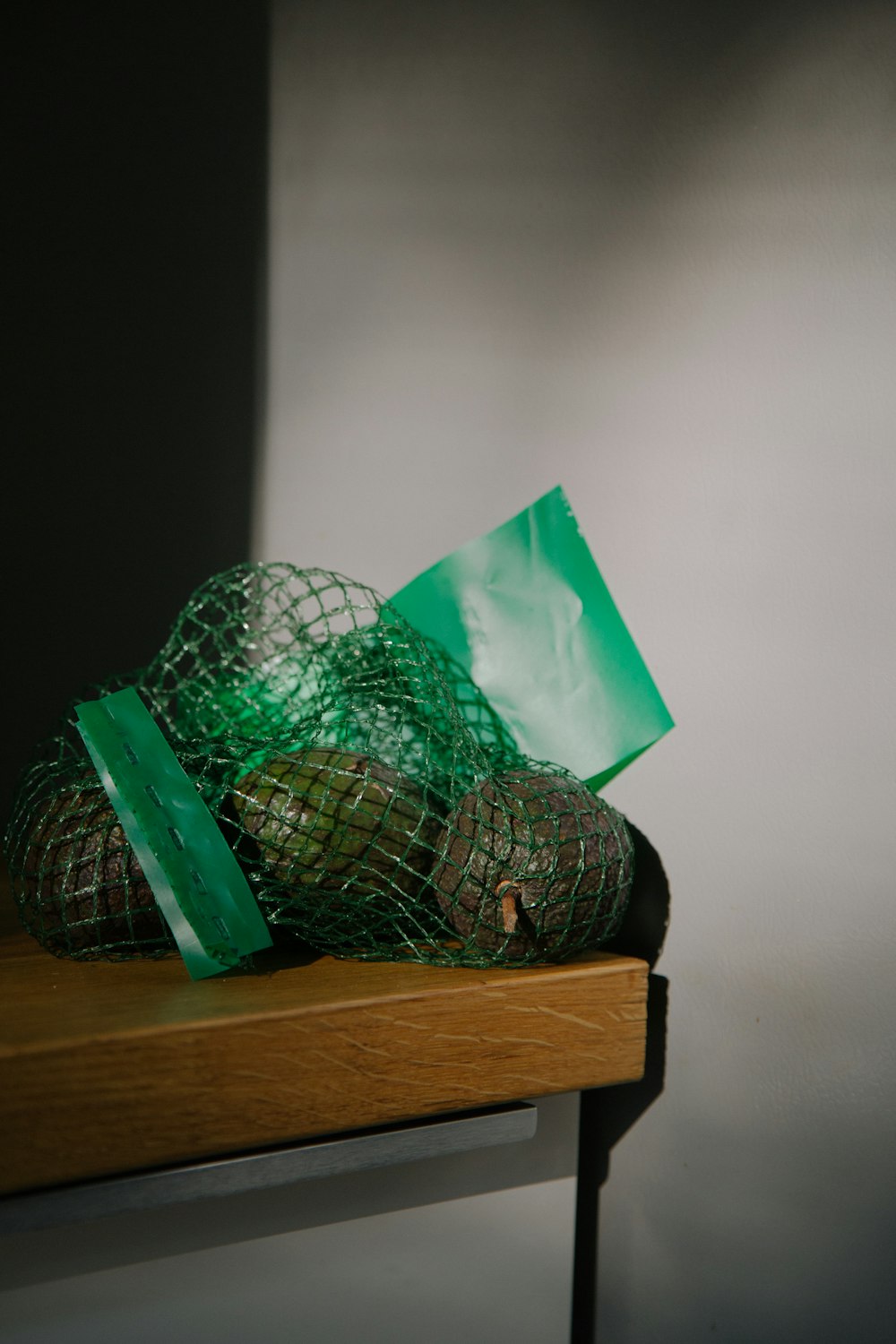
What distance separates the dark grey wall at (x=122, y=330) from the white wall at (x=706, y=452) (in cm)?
12

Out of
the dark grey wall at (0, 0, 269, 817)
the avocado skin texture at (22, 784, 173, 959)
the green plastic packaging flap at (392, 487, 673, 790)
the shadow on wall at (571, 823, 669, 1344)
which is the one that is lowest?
the shadow on wall at (571, 823, 669, 1344)

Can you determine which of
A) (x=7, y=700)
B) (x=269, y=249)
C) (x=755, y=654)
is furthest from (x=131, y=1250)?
(x=269, y=249)

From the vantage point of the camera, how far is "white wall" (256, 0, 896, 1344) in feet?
1.86

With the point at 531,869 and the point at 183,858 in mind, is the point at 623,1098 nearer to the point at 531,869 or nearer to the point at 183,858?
the point at 531,869

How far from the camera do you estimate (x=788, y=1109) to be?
60cm

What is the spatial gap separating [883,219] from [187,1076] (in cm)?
59

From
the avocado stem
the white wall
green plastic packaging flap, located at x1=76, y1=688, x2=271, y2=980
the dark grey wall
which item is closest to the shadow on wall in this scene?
the white wall

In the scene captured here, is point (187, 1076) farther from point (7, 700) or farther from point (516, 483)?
point (7, 700)

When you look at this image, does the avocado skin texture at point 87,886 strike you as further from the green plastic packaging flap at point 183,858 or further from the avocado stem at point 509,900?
the avocado stem at point 509,900

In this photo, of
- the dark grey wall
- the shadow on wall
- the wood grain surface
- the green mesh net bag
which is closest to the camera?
the wood grain surface

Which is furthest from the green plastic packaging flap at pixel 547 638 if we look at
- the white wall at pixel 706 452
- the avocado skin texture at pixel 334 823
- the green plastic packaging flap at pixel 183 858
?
the green plastic packaging flap at pixel 183 858

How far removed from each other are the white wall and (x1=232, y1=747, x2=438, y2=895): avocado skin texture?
0.62 feet

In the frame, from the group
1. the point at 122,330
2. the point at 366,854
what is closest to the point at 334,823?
the point at 366,854

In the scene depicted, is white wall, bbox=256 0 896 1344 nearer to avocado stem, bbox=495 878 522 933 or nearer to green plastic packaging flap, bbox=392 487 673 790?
green plastic packaging flap, bbox=392 487 673 790
